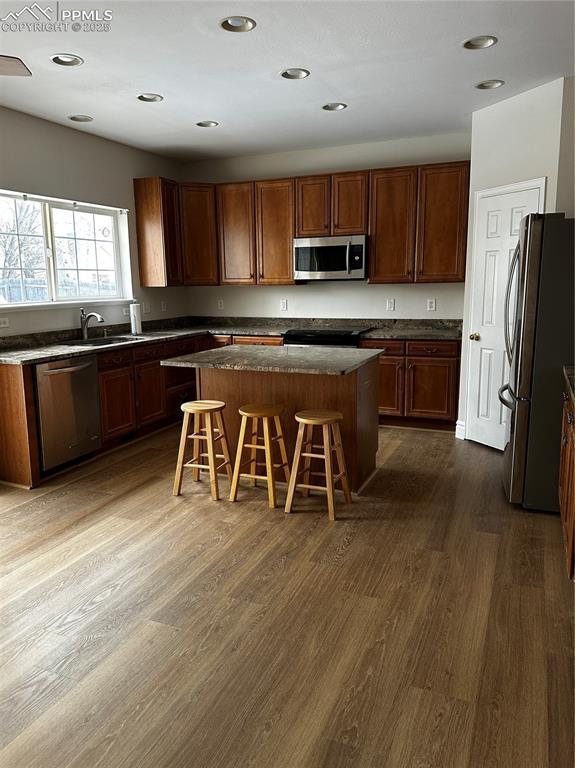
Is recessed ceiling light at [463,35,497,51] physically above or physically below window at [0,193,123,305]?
above

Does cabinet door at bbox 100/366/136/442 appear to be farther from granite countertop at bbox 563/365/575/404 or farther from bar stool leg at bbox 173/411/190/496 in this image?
granite countertop at bbox 563/365/575/404

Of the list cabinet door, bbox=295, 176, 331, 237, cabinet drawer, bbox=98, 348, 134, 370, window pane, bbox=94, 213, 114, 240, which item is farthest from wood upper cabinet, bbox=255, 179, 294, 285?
cabinet drawer, bbox=98, 348, 134, 370

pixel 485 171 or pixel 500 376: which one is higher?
pixel 485 171

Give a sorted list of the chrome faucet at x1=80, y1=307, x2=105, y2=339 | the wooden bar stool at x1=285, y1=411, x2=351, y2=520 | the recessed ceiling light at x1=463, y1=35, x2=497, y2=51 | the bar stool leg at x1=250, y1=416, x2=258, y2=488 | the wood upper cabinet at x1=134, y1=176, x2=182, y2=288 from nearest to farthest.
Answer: the recessed ceiling light at x1=463, y1=35, x2=497, y2=51 < the wooden bar stool at x1=285, y1=411, x2=351, y2=520 < the bar stool leg at x1=250, y1=416, x2=258, y2=488 < the chrome faucet at x1=80, y1=307, x2=105, y2=339 < the wood upper cabinet at x1=134, y1=176, x2=182, y2=288

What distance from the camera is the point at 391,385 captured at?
5074 millimetres

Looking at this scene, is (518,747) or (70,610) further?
(70,610)

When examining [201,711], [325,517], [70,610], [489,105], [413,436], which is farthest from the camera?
[413,436]

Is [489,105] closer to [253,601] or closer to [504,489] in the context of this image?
[504,489]

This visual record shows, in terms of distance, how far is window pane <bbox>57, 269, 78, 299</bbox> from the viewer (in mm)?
4758

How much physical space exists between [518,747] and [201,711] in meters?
0.98

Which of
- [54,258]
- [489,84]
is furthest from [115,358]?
[489,84]

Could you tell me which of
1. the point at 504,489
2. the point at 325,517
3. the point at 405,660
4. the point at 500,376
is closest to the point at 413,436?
the point at 500,376

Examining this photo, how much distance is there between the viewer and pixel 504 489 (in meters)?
3.57

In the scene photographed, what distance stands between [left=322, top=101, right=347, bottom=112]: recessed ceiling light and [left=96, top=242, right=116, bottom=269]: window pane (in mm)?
2440
